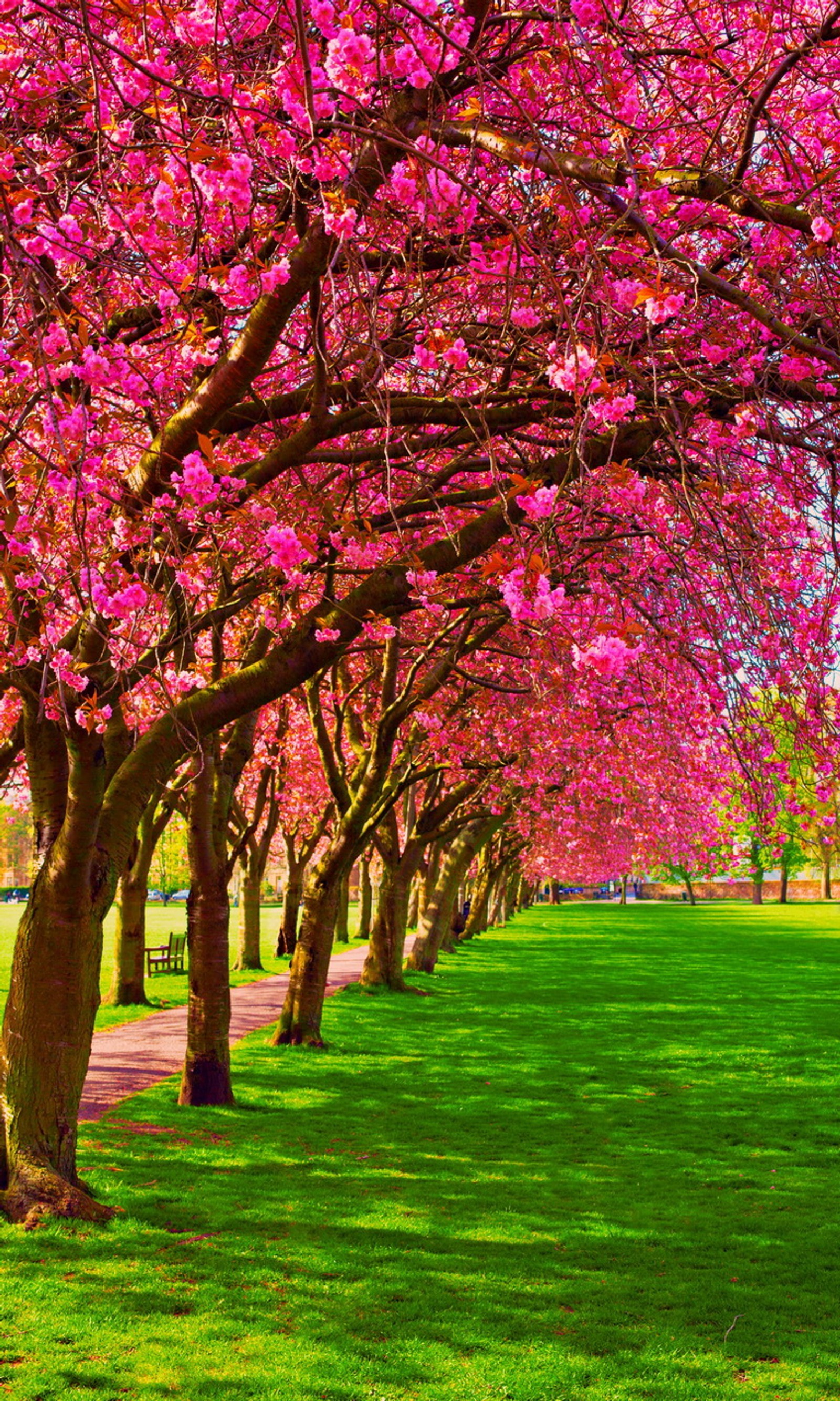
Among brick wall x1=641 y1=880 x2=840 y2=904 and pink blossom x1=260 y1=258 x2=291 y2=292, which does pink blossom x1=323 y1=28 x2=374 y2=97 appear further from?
brick wall x1=641 y1=880 x2=840 y2=904

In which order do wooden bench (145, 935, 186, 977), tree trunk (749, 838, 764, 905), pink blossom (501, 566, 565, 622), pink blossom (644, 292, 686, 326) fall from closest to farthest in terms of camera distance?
pink blossom (501, 566, 565, 622) < pink blossom (644, 292, 686, 326) < wooden bench (145, 935, 186, 977) < tree trunk (749, 838, 764, 905)

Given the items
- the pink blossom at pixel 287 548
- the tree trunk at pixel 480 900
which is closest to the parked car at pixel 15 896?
the tree trunk at pixel 480 900

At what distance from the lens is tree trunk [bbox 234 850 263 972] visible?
27.8m

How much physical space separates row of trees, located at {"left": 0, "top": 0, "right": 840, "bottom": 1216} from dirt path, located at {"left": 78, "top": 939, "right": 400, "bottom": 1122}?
4557mm

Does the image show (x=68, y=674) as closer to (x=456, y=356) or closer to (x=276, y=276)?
(x=276, y=276)

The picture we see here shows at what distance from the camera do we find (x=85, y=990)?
25.4ft

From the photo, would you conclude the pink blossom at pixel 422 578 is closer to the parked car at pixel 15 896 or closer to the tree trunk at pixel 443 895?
the tree trunk at pixel 443 895

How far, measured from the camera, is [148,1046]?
15828 millimetres

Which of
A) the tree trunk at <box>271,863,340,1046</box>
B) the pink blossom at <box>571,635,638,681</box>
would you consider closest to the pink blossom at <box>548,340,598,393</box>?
the pink blossom at <box>571,635,638,681</box>

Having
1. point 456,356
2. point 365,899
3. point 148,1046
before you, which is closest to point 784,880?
point 365,899

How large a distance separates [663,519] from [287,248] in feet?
14.8

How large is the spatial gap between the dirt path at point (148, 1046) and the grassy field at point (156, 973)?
1.94ft

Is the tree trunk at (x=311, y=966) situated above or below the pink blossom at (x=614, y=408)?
below

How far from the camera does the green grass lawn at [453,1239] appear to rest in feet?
18.5
